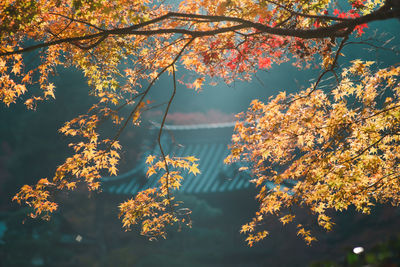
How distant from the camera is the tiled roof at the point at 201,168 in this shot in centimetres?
945

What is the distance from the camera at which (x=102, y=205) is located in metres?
10.1

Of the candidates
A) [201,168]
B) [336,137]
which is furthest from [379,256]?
[201,168]

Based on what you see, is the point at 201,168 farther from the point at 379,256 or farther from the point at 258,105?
the point at 379,256

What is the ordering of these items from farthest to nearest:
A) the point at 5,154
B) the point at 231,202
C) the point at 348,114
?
the point at 5,154 → the point at 231,202 → the point at 348,114

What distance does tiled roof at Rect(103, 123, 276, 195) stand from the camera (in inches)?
372

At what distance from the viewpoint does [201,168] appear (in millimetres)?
10477

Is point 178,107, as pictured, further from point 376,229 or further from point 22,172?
point 376,229

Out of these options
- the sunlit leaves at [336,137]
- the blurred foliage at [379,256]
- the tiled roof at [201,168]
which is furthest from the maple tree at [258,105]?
the tiled roof at [201,168]

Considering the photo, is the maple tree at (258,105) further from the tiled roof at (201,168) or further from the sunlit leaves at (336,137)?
the tiled roof at (201,168)

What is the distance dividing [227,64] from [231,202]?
6562 millimetres

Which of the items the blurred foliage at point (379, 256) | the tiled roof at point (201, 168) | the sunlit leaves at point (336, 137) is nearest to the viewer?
the blurred foliage at point (379, 256)

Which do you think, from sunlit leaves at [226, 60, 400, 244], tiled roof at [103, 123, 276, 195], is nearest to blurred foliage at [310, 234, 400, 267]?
sunlit leaves at [226, 60, 400, 244]

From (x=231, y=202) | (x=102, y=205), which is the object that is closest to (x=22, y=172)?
(x=102, y=205)

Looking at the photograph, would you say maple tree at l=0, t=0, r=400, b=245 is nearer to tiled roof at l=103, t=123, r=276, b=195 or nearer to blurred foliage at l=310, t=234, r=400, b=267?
blurred foliage at l=310, t=234, r=400, b=267
